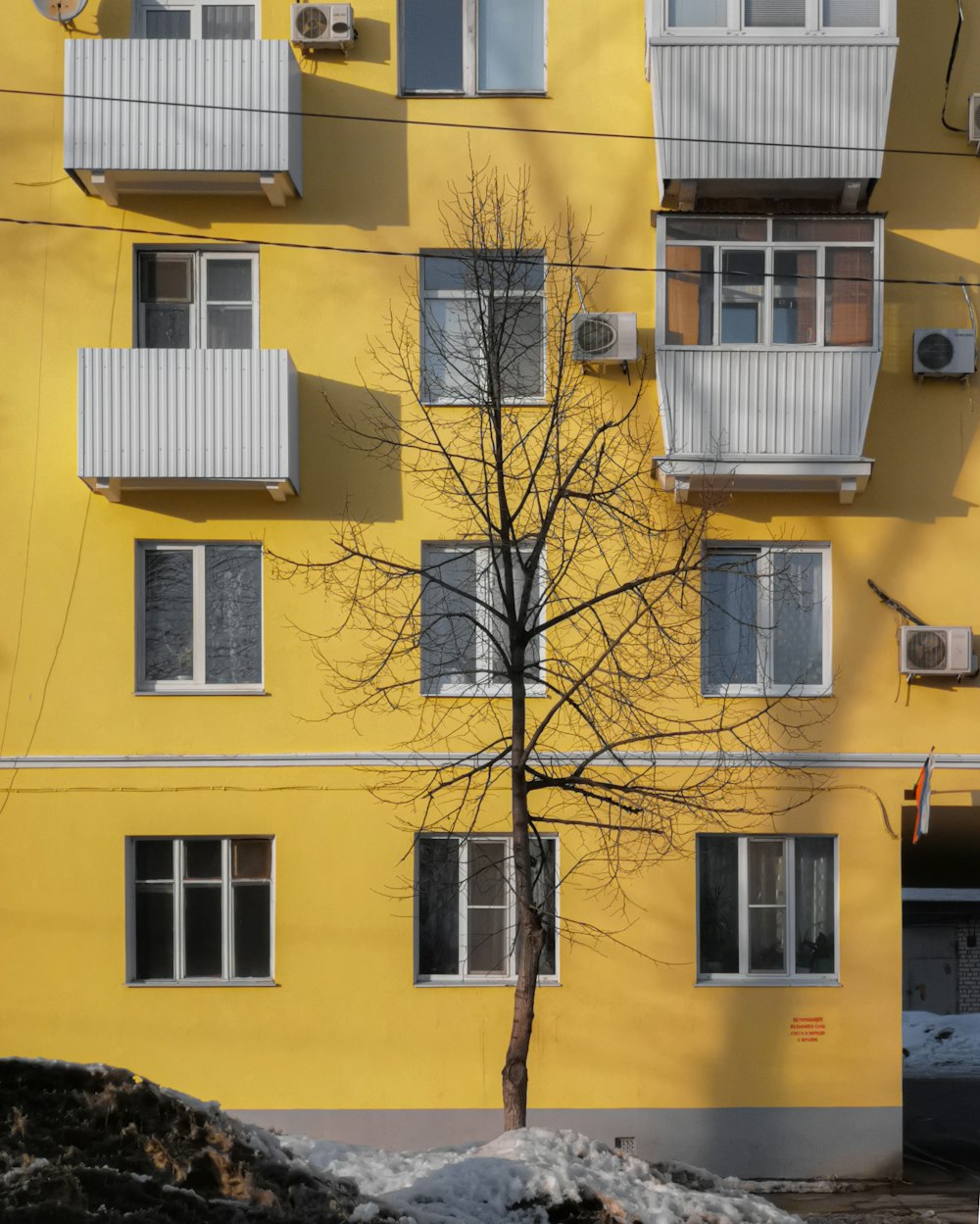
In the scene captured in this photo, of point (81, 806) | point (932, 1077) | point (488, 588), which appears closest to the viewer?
point (488, 588)

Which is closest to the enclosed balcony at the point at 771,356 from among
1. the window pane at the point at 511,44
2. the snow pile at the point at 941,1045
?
the window pane at the point at 511,44

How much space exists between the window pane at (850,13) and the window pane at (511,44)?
108 inches

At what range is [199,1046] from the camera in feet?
44.5

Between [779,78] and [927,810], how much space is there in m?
6.90

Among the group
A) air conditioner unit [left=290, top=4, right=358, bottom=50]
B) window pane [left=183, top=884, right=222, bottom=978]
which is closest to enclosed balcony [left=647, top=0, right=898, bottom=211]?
air conditioner unit [left=290, top=4, right=358, bottom=50]

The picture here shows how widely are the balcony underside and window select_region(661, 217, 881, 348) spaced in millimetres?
1136

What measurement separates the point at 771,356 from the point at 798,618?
8.41ft

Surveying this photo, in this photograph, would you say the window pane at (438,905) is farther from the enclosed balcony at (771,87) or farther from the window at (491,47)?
the window at (491,47)

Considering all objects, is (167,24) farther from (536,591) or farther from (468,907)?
(468,907)

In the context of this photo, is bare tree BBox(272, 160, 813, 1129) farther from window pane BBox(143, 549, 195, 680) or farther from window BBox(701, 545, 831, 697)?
window pane BBox(143, 549, 195, 680)

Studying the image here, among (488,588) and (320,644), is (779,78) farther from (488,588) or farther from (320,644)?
(320,644)

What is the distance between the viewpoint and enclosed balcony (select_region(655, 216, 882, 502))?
44.5ft

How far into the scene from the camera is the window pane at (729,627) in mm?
14086

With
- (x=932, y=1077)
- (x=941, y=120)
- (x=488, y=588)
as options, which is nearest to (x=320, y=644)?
(x=488, y=588)
